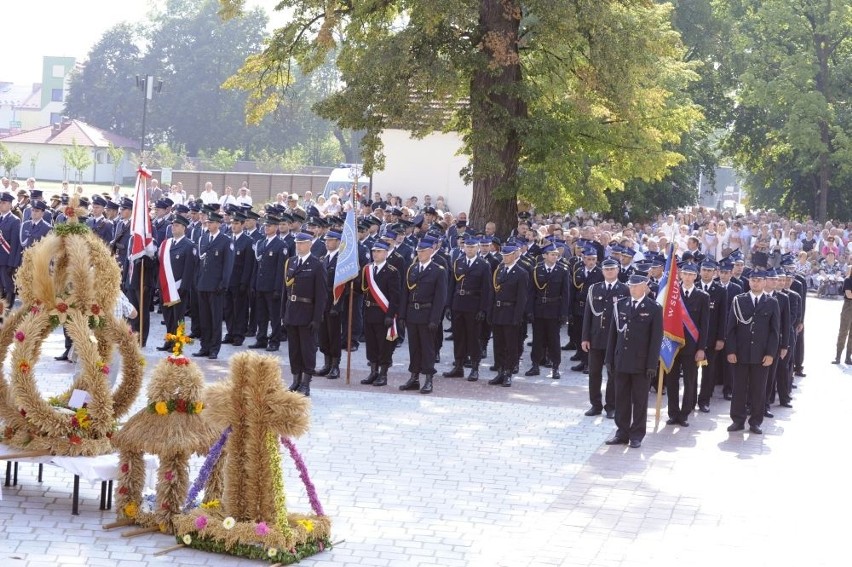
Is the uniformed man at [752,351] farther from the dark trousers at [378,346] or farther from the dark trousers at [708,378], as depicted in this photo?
the dark trousers at [378,346]

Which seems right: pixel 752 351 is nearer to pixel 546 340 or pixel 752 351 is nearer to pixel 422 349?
pixel 422 349

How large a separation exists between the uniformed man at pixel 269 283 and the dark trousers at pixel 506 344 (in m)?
3.63

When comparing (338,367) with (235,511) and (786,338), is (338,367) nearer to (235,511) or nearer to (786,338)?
(786,338)

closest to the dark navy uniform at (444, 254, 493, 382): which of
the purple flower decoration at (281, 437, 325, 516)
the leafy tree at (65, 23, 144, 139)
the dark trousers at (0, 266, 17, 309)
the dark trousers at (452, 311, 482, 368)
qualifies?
the dark trousers at (452, 311, 482, 368)

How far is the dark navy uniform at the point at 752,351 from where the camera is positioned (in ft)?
48.8

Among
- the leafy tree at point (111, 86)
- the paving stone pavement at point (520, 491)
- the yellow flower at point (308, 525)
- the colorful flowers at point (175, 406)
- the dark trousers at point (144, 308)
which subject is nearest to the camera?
the yellow flower at point (308, 525)

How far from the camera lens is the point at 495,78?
79.2ft

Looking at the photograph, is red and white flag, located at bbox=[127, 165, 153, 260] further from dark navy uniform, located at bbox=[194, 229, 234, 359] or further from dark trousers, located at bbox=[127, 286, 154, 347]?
dark trousers, located at bbox=[127, 286, 154, 347]

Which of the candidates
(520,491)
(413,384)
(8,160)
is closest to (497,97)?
(413,384)

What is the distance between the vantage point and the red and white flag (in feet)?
53.5

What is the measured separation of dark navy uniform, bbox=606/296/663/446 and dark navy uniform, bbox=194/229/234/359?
22.4 feet

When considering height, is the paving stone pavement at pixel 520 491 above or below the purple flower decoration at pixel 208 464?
below

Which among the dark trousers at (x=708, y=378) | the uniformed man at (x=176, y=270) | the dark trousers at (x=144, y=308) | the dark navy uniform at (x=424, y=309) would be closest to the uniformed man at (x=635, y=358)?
the dark trousers at (x=708, y=378)

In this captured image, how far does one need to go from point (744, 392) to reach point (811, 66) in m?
38.1
